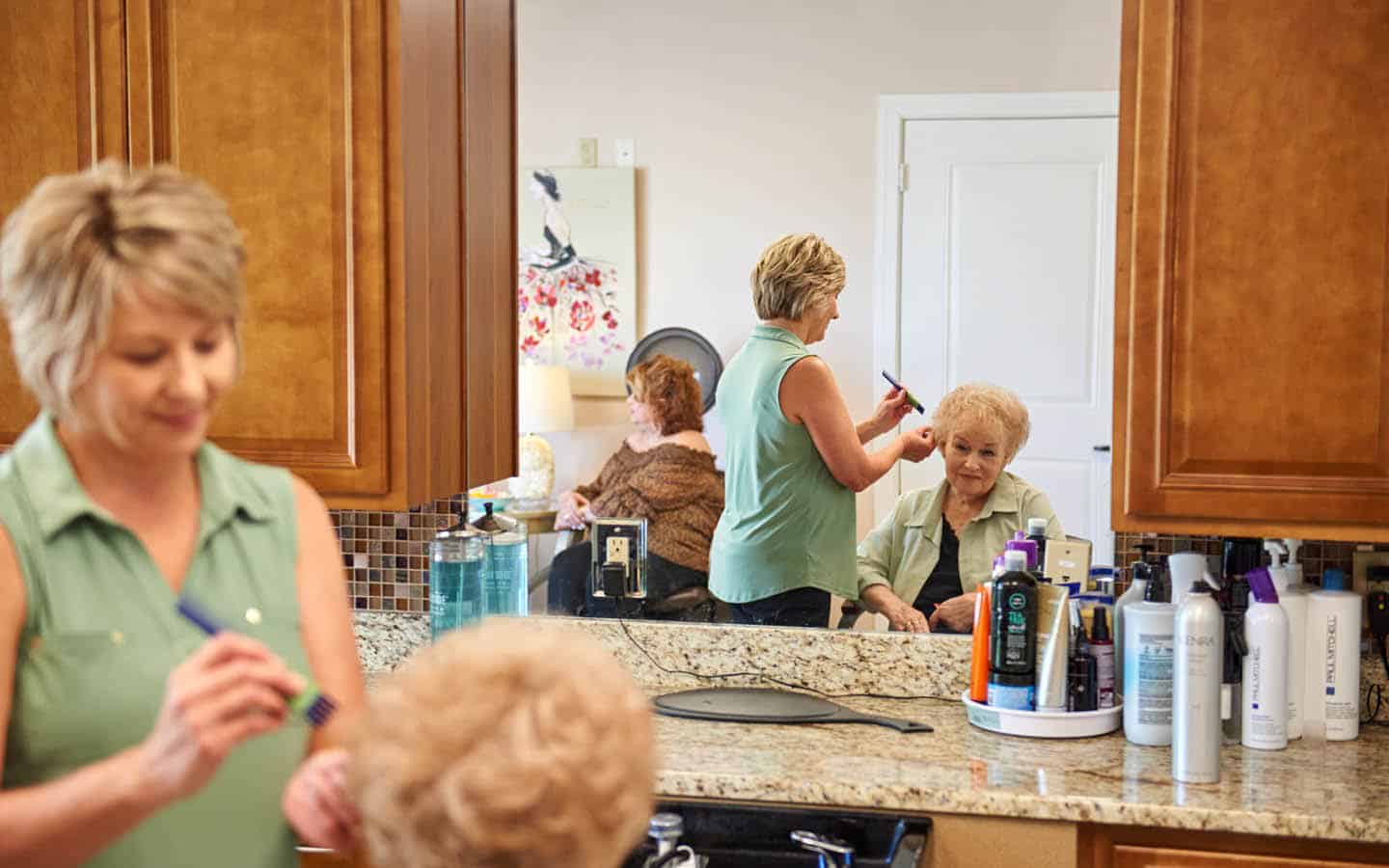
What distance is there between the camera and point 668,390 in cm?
265

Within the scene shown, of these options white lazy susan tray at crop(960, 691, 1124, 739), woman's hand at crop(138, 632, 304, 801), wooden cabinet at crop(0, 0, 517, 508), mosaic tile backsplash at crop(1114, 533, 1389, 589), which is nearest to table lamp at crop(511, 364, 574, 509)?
wooden cabinet at crop(0, 0, 517, 508)

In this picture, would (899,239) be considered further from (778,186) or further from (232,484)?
(232,484)

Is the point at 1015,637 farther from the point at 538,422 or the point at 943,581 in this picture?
the point at 538,422

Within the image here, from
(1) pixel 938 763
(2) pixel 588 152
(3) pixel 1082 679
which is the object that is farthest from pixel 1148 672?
(2) pixel 588 152

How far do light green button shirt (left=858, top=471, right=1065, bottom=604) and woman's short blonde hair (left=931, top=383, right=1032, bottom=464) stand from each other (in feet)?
0.23

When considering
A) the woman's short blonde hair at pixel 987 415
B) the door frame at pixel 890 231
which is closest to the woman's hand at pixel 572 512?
the door frame at pixel 890 231

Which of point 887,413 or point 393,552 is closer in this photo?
point 887,413

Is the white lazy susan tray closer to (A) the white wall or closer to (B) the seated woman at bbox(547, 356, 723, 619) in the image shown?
(A) the white wall

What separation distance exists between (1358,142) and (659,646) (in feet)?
4.77

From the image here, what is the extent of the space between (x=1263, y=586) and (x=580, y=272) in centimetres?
130

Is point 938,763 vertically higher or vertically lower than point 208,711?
lower

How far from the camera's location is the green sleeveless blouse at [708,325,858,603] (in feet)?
8.57

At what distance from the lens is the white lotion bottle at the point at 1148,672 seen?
2240mm

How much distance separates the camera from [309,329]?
240cm
